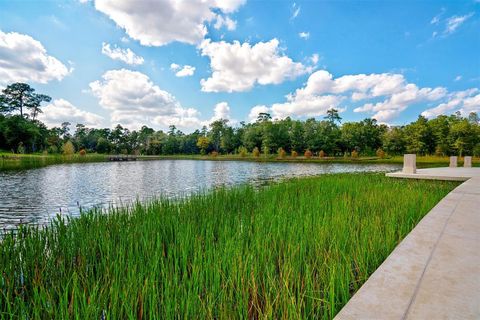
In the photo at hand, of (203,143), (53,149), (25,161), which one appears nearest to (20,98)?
(53,149)

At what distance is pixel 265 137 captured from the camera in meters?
54.2

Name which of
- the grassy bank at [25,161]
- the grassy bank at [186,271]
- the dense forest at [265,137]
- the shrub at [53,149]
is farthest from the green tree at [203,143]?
the grassy bank at [186,271]

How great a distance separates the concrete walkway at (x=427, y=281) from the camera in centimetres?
140

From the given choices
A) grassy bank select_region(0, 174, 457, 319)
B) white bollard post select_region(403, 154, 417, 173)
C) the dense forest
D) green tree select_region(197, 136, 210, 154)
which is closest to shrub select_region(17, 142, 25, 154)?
the dense forest

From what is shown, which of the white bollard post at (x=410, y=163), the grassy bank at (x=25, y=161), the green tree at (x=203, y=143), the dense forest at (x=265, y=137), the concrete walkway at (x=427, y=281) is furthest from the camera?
the green tree at (x=203, y=143)

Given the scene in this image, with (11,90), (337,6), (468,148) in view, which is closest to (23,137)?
(11,90)

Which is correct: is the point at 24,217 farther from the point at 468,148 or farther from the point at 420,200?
the point at 468,148

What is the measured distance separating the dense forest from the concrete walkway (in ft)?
136

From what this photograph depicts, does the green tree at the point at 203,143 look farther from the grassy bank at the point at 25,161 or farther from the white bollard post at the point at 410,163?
the white bollard post at the point at 410,163

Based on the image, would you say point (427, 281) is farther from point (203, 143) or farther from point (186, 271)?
point (203, 143)

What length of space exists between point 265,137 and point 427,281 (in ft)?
174

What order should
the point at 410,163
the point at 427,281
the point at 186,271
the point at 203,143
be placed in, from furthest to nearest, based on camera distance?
the point at 203,143
the point at 410,163
the point at 186,271
the point at 427,281

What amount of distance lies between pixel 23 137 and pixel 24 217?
4772cm

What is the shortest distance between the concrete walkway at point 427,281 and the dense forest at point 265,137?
136ft
